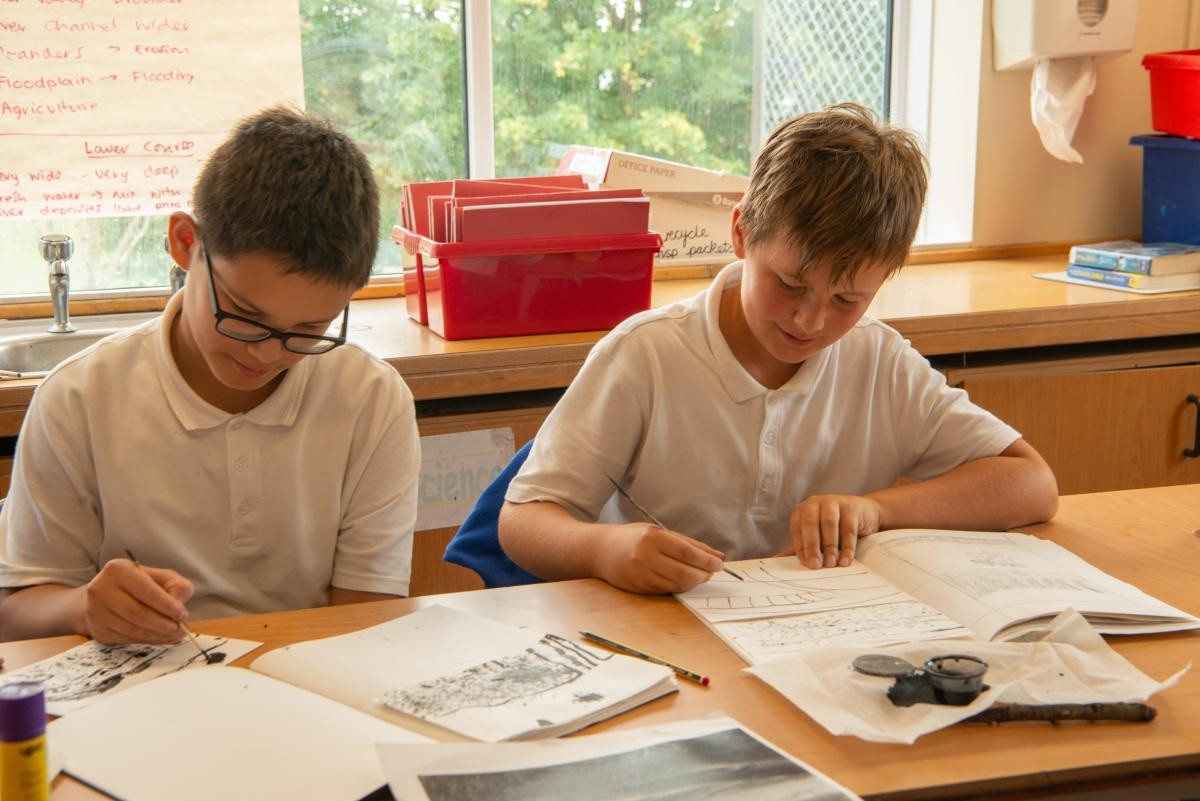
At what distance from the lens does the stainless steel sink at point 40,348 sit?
2.16 m

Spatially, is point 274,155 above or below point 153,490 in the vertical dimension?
above

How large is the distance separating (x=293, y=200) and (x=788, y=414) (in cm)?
66

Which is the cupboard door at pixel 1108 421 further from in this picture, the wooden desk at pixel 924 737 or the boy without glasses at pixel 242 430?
the boy without glasses at pixel 242 430

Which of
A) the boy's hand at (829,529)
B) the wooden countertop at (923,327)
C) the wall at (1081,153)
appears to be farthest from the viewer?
the wall at (1081,153)

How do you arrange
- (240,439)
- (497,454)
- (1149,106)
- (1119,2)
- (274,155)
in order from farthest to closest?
1. (1149,106)
2. (1119,2)
3. (497,454)
4. (240,439)
5. (274,155)

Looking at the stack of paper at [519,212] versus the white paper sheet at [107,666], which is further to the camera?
the stack of paper at [519,212]

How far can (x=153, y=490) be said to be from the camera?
1.38 meters

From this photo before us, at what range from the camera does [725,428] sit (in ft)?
5.20

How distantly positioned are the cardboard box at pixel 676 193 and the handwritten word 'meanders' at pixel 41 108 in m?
0.91

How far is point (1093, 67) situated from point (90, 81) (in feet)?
6.91

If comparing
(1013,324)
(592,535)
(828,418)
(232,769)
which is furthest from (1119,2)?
(232,769)

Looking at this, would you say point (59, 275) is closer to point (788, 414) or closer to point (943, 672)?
point (788, 414)

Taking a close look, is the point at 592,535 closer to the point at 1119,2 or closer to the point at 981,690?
the point at 981,690

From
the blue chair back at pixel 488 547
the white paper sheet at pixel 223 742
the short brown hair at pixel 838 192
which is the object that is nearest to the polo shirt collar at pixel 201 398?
the blue chair back at pixel 488 547
